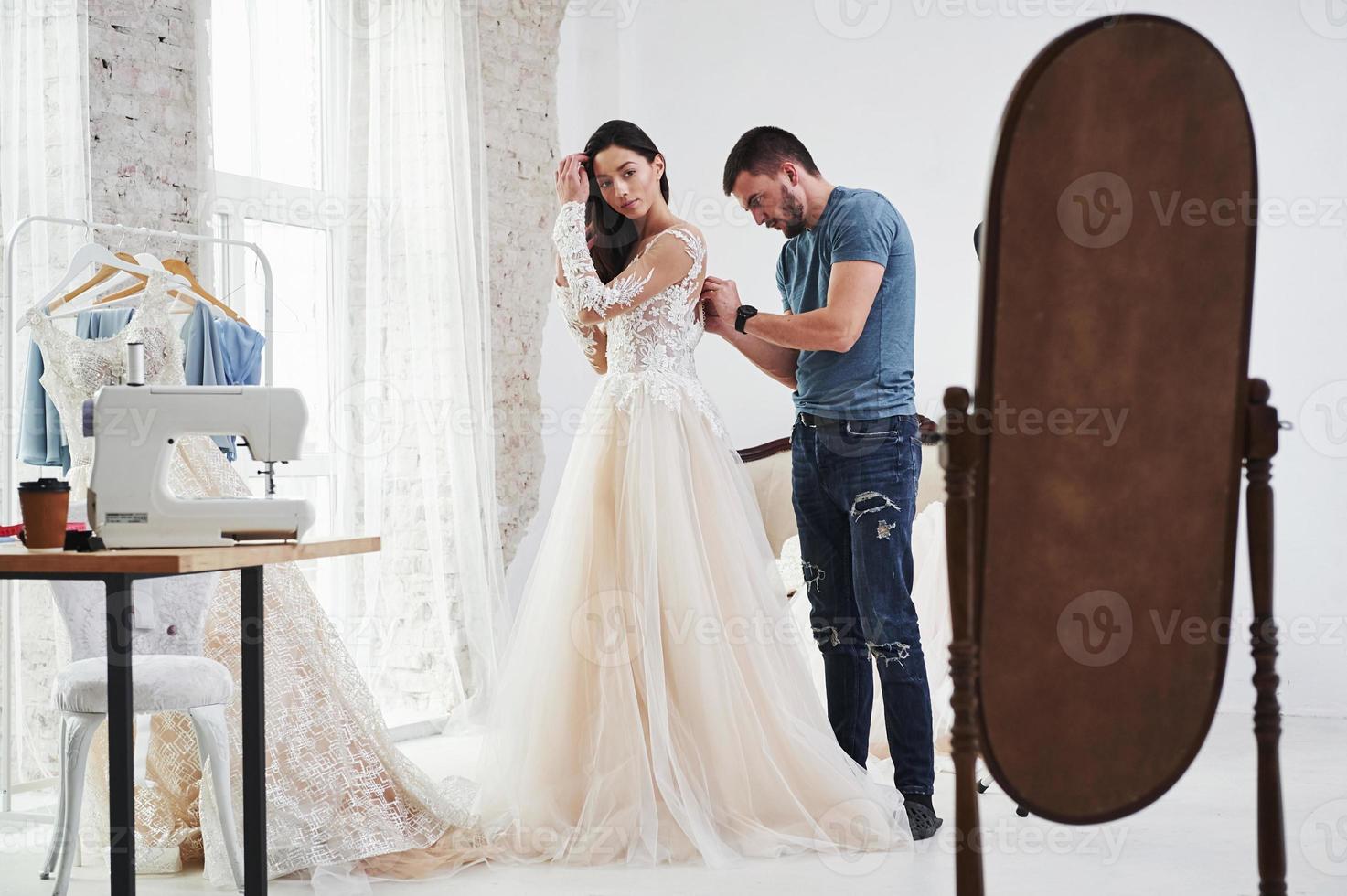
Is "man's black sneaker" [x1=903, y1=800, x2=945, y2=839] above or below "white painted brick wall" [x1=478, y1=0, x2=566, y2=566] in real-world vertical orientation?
below

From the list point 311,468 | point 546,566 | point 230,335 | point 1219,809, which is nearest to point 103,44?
point 230,335

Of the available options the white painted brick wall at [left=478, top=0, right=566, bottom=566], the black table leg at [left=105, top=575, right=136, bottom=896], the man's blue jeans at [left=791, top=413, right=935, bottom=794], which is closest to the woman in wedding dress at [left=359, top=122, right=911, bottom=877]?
the man's blue jeans at [left=791, top=413, right=935, bottom=794]

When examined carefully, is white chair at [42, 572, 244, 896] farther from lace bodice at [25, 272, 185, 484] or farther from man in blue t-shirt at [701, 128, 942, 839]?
man in blue t-shirt at [701, 128, 942, 839]

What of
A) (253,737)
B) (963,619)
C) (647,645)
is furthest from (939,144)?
(963,619)

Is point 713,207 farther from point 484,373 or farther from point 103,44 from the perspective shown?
point 103,44

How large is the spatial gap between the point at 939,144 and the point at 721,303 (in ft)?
8.48

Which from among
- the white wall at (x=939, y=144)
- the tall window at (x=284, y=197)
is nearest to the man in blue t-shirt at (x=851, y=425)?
the tall window at (x=284, y=197)

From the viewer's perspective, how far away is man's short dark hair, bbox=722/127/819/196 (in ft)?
10.1

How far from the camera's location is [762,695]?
9.57 ft

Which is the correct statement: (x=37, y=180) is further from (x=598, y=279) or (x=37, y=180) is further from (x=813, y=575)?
(x=813, y=575)

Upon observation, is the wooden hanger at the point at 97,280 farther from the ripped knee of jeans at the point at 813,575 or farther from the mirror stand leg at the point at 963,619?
the mirror stand leg at the point at 963,619

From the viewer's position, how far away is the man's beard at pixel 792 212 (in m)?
3.09

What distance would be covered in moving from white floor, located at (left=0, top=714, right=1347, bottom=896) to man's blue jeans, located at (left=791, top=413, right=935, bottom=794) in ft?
0.99

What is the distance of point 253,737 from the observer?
2252 mm
